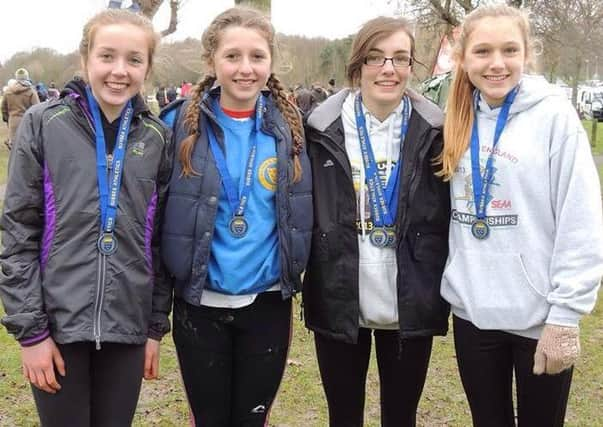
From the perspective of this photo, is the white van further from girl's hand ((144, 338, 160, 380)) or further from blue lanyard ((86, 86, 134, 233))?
blue lanyard ((86, 86, 134, 233))

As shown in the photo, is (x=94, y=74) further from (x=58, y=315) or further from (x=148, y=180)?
(x=58, y=315)

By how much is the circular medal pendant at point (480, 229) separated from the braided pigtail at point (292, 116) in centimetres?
73

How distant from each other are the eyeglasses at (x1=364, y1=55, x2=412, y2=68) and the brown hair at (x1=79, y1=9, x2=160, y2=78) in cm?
89

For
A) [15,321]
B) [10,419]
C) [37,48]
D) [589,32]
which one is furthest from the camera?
[37,48]

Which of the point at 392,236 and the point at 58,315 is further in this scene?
the point at 392,236

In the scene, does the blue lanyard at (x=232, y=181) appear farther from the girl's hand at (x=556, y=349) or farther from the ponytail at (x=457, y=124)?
the girl's hand at (x=556, y=349)

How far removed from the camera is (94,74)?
242 cm

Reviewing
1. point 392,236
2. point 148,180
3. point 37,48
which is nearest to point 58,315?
point 148,180

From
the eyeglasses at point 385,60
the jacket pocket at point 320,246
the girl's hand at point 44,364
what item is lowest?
the girl's hand at point 44,364

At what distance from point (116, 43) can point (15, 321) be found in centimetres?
105

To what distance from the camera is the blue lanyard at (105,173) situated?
2.34 metres

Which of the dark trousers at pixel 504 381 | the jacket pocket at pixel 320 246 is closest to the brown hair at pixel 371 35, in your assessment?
the jacket pocket at pixel 320 246

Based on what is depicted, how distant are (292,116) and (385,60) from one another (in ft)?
1.49

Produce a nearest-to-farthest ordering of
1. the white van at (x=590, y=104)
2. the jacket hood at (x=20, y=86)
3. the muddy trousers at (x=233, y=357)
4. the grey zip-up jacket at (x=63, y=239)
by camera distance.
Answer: the grey zip-up jacket at (x=63, y=239)
the muddy trousers at (x=233, y=357)
the jacket hood at (x=20, y=86)
the white van at (x=590, y=104)
